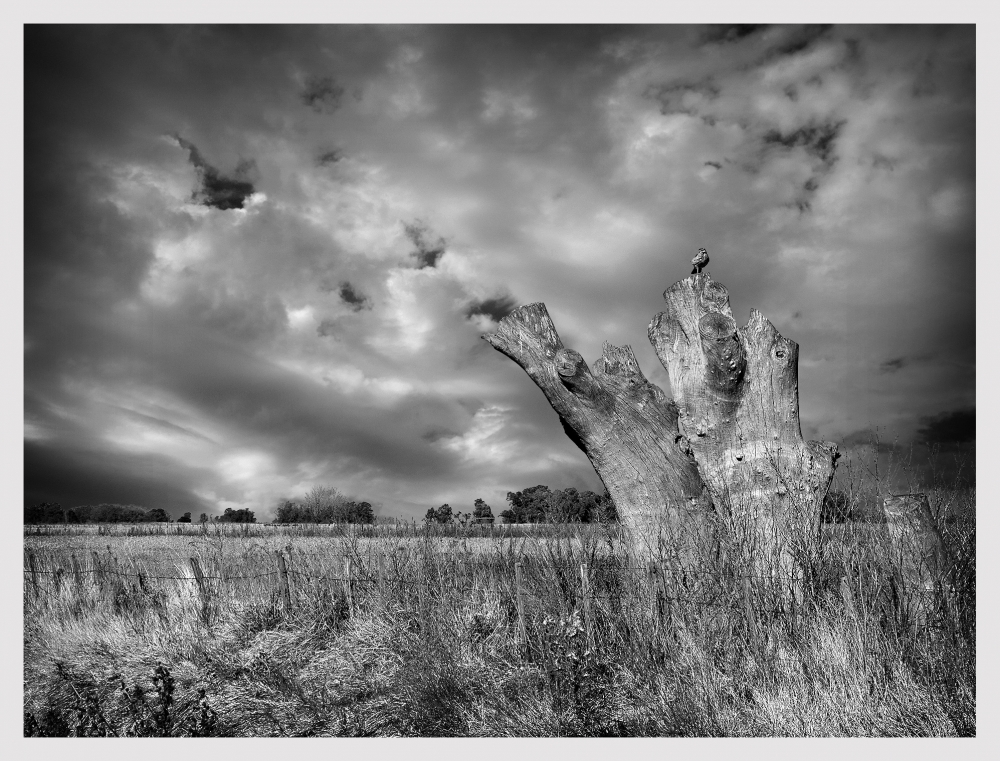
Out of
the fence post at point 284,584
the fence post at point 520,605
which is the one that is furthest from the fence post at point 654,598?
the fence post at point 284,584

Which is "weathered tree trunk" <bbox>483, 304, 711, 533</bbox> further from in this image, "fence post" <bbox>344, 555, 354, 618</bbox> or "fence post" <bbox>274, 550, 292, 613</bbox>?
"fence post" <bbox>274, 550, 292, 613</bbox>

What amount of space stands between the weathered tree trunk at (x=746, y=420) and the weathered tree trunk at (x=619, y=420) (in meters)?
0.25

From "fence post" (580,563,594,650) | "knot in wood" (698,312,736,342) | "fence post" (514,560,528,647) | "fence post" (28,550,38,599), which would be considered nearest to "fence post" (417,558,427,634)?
"fence post" (514,560,528,647)

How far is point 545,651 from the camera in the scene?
17.5 feet

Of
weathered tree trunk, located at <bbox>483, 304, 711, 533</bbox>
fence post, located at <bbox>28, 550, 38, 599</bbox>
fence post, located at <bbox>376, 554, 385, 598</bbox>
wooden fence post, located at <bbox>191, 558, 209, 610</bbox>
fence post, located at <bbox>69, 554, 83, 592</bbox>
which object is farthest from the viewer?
fence post, located at <bbox>28, 550, 38, 599</bbox>

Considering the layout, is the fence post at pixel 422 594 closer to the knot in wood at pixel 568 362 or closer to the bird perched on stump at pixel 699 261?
the knot in wood at pixel 568 362

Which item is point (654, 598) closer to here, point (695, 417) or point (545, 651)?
point (545, 651)

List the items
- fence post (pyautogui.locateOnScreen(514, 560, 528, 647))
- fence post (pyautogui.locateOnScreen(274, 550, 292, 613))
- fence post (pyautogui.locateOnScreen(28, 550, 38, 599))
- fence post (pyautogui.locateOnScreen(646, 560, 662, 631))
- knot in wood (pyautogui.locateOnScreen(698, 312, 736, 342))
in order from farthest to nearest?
fence post (pyautogui.locateOnScreen(28, 550, 38, 599)) → fence post (pyautogui.locateOnScreen(274, 550, 292, 613)) → knot in wood (pyautogui.locateOnScreen(698, 312, 736, 342)) → fence post (pyautogui.locateOnScreen(514, 560, 528, 647)) → fence post (pyautogui.locateOnScreen(646, 560, 662, 631))

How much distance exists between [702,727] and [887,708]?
1293mm

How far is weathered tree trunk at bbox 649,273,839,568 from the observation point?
248 inches

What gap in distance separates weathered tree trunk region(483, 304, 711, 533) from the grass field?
0.58 metres

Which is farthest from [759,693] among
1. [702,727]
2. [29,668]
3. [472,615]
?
[29,668]

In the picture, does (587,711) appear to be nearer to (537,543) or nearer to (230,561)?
(537,543)

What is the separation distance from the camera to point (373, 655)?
6.01m
